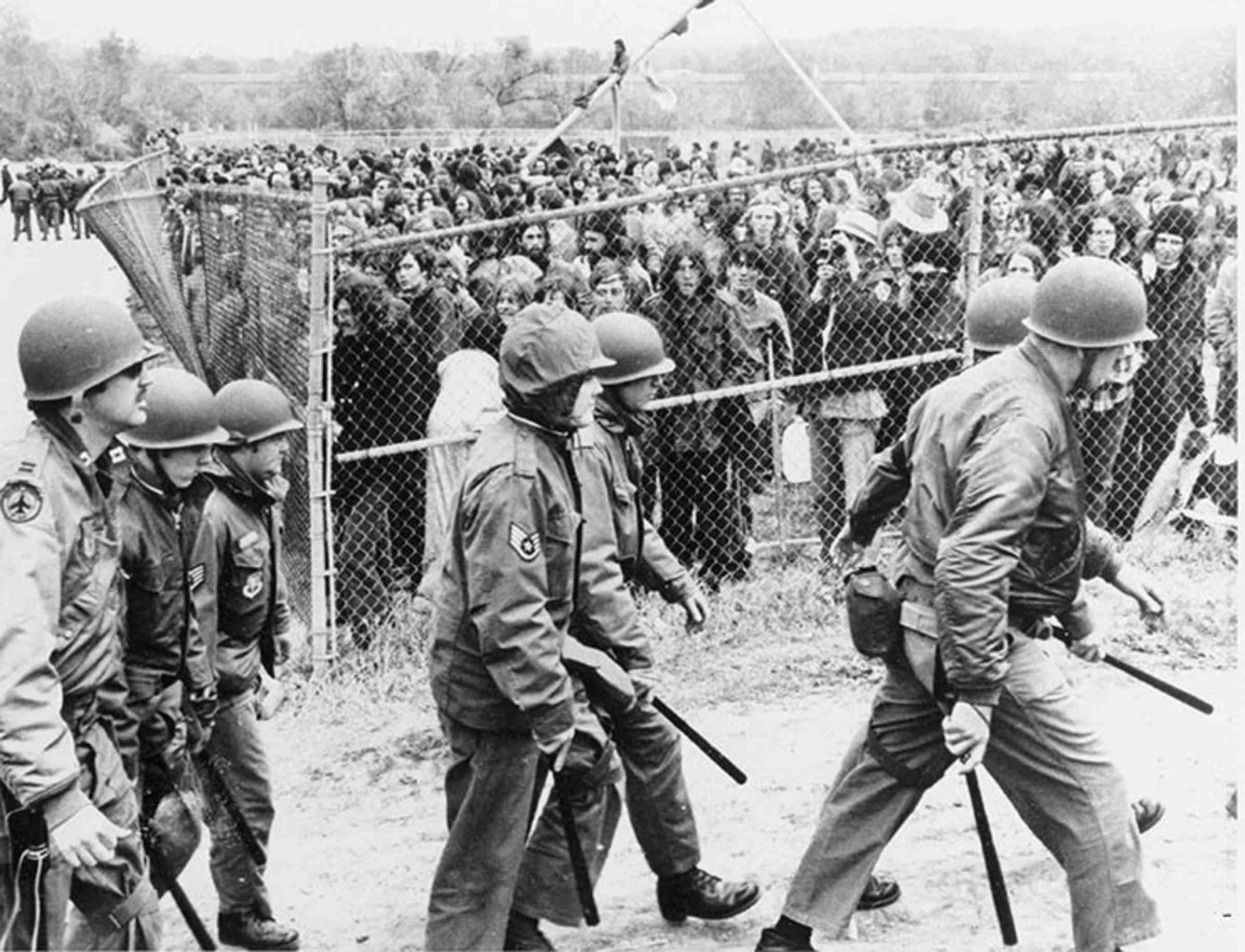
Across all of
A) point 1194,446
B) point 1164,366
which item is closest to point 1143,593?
point 1164,366

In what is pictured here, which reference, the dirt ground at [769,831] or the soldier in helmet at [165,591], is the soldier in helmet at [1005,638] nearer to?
the dirt ground at [769,831]

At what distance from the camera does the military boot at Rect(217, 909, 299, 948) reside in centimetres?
475

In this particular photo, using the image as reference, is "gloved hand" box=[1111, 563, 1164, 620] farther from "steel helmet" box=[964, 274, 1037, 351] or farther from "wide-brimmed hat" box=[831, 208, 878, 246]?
"wide-brimmed hat" box=[831, 208, 878, 246]

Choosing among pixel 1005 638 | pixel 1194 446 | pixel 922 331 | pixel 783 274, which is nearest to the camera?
pixel 1005 638

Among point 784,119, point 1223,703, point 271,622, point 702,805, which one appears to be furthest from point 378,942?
point 784,119

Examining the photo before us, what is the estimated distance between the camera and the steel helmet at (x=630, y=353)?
510 centimetres

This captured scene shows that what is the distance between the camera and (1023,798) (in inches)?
165

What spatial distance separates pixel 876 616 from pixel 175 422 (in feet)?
6.82

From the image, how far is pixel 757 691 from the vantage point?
22.5ft

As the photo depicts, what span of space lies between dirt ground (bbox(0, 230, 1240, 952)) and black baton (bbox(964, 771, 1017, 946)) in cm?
19

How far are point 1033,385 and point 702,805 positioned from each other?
96.7 inches

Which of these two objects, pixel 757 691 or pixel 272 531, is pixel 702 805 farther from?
pixel 272 531

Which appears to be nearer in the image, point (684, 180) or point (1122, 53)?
point (684, 180)

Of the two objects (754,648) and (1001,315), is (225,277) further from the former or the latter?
(1001,315)
